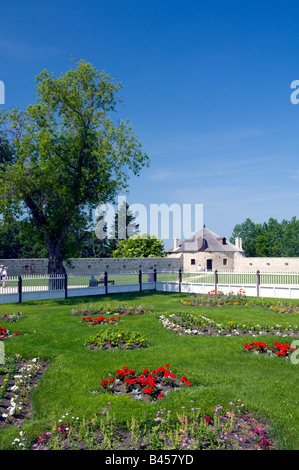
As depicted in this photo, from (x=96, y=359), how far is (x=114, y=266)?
2968cm

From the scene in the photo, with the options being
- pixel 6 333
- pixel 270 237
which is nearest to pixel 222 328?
pixel 6 333

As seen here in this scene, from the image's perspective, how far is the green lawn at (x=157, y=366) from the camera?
571 cm

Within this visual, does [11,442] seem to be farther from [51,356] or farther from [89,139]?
[89,139]

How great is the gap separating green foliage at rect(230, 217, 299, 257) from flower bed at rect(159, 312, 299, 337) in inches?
2425

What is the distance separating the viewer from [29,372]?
766 centimetres

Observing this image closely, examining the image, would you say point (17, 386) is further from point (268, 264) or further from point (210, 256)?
point (210, 256)

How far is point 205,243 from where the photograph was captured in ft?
165

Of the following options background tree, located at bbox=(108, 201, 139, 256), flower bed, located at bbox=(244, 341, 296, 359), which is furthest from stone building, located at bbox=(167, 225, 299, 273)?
flower bed, located at bbox=(244, 341, 296, 359)

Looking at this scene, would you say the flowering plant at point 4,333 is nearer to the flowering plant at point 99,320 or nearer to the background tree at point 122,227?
the flowering plant at point 99,320

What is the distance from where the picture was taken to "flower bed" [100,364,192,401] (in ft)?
20.9

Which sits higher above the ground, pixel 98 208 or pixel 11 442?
pixel 98 208

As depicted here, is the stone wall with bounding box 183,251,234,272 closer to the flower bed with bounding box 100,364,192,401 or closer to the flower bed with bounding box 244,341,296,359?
A: the flower bed with bounding box 244,341,296,359

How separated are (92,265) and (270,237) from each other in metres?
53.0
